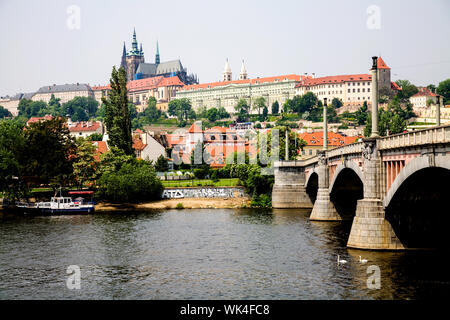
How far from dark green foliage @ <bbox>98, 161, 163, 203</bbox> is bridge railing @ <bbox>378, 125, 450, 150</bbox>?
5666 cm

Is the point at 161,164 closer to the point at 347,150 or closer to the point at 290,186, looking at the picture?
the point at 290,186

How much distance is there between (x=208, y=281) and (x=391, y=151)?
16.3m

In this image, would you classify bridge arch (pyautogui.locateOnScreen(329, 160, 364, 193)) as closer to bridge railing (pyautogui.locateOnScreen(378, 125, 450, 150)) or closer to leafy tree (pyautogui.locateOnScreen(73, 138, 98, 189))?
bridge railing (pyautogui.locateOnScreen(378, 125, 450, 150))

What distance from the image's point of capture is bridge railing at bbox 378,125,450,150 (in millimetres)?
34406

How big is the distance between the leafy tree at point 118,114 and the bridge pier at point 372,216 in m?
63.1

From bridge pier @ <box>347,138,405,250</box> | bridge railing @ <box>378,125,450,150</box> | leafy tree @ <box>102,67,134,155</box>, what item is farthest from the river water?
leafy tree @ <box>102,67,134,155</box>

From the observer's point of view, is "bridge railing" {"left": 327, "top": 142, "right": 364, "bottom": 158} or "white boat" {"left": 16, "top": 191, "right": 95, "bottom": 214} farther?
"white boat" {"left": 16, "top": 191, "right": 95, "bottom": 214}

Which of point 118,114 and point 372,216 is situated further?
point 118,114

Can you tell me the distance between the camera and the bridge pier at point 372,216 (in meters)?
45.8

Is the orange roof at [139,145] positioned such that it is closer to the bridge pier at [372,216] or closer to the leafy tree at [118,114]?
the leafy tree at [118,114]

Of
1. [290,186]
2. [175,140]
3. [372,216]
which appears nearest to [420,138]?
[372,216]

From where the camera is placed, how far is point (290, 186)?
90.3 meters

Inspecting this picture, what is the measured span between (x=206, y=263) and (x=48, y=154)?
5585cm

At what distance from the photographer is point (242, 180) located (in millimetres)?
99562
